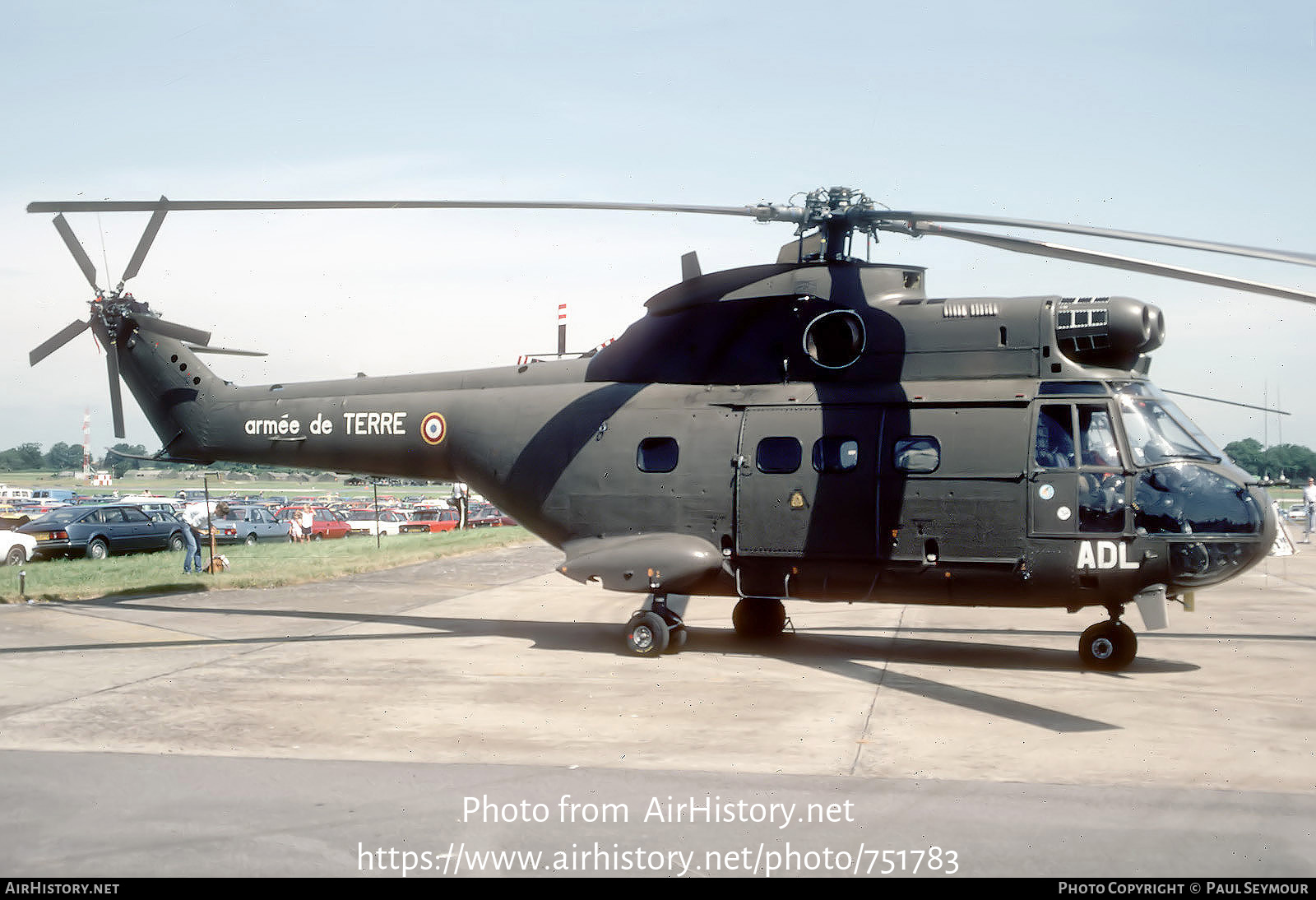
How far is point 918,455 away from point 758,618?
124 inches

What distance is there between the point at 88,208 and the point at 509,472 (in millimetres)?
5230

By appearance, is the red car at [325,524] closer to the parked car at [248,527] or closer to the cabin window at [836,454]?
the parked car at [248,527]

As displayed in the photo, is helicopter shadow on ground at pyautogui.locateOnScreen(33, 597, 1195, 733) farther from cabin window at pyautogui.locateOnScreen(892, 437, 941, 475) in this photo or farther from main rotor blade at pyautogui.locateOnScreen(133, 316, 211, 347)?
main rotor blade at pyautogui.locateOnScreen(133, 316, 211, 347)

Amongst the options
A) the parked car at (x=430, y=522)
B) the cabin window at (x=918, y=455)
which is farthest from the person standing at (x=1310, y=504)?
the parked car at (x=430, y=522)

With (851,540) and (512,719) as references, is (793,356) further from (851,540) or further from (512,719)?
(512,719)

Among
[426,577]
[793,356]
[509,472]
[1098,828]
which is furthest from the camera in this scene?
[426,577]

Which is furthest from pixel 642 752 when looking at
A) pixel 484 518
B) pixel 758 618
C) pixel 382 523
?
pixel 484 518

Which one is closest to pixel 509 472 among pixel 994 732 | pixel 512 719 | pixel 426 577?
pixel 512 719

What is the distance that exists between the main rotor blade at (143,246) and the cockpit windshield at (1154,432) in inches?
456

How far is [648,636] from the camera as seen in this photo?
39.8 feet

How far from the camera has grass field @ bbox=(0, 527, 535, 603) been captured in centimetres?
1766

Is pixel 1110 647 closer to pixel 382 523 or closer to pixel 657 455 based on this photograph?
pixel 657 455

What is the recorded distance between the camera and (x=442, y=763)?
7.55 m

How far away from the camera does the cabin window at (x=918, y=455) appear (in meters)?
11.3
